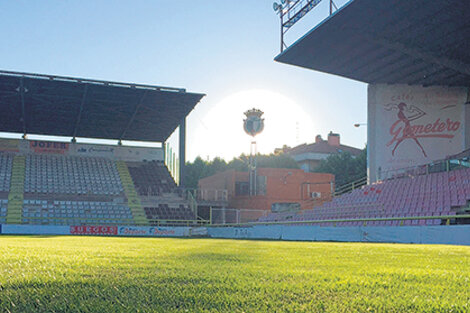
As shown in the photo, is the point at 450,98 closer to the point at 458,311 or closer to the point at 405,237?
the point at 405,237

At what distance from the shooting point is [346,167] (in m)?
63.8

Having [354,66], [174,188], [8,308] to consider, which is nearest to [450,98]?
[354,66]

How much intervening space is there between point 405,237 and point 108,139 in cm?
3495

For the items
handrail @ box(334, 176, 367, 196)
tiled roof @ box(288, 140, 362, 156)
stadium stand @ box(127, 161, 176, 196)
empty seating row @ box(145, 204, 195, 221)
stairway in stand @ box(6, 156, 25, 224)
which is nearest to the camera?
handrail @ box(334, 176, 367, 196)

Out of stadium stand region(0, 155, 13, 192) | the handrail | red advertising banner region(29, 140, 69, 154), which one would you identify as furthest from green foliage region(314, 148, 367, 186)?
stadium stand region(0, 155, 13, 192)

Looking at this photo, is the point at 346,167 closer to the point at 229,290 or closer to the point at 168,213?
the point at 168,213

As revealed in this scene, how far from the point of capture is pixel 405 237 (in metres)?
18.4

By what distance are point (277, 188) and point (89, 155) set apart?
703 inches

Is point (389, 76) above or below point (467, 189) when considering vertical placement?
above

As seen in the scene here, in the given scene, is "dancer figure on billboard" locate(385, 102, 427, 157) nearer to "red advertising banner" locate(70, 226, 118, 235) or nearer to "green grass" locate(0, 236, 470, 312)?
"red advertising banner" locate(70, 226, 118, 235)

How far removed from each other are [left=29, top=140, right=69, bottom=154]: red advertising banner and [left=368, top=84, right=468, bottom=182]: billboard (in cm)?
2763

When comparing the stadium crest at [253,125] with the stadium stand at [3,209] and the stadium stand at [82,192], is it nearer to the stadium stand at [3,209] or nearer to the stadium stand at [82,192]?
the stadium stand at [82,192]

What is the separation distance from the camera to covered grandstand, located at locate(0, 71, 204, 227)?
35750 mm

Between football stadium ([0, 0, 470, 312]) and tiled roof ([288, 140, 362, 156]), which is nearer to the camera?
football stadium ([0, 0, 470, 312])
